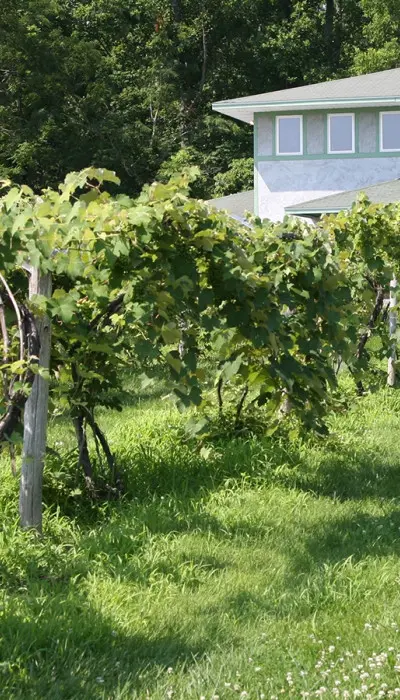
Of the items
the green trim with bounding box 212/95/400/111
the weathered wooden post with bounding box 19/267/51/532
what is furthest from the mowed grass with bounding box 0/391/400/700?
the green trim with bounding box 212/95/400/111

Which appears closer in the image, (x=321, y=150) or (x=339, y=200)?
(x=339, y=200)

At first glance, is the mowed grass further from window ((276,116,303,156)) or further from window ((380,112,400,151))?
window ((380,112,400,151))

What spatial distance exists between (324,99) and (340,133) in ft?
3.67

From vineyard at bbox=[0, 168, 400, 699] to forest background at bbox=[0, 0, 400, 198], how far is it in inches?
1061

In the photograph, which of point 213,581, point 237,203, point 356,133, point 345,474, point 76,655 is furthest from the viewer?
point 237,203

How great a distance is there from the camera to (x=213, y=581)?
14.7 ft

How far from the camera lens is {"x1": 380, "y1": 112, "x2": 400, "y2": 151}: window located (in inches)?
963

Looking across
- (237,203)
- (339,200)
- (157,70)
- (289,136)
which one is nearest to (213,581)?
(339,200)

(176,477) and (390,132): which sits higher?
(390,132)

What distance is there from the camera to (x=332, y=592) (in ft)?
13.9

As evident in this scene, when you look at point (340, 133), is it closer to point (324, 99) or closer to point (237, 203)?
point (324, 99)

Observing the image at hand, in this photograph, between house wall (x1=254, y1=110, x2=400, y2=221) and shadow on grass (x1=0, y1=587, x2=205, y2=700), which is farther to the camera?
house wall (x1=254, y1=110, x2=400, y2=221)

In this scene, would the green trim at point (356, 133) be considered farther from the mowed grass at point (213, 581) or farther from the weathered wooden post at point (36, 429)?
the weathered wooden post at point (36, 429)

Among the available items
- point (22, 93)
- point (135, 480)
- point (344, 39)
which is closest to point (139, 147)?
point (22, 93)
